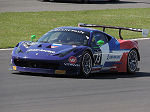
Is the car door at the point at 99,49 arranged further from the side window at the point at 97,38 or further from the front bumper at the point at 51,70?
the front bumper at the point at 51,70

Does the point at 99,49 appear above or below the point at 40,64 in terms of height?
above

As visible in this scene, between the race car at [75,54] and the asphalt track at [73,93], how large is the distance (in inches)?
8.8

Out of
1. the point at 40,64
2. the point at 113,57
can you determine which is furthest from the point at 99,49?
the point at 40,64

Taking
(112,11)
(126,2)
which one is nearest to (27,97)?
(112,11)

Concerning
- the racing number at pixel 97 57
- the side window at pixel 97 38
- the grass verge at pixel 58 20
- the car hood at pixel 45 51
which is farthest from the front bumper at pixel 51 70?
the grass verge at pixel 58 20

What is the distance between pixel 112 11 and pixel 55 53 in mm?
19075

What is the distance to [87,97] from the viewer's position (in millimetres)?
9766

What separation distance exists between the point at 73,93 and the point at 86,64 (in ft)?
7.62

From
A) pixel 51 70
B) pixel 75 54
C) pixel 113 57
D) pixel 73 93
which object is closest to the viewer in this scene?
pixel 73 93

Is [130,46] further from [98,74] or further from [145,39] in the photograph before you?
[145,39]

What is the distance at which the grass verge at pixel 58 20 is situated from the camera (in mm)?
23047

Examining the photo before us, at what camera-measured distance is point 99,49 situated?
1308 centimetres

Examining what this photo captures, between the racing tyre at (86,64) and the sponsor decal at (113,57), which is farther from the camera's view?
the sponsor decal at (113,57)

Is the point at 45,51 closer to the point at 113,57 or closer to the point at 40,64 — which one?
the point at 40,64
